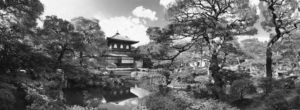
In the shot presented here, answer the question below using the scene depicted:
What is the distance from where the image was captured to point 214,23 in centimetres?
689

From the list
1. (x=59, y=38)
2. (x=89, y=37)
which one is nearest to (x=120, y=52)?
(x=89, y=37)

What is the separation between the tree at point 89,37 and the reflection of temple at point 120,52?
23.8ft

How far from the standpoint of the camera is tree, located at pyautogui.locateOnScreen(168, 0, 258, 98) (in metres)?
6.70

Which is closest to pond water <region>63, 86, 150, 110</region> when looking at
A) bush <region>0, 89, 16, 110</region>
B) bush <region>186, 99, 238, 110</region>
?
bush <region>0, 89, 16, 110</region>

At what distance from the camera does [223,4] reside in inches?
284

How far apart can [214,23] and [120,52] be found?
1613 cm

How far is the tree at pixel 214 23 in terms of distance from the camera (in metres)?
6.70

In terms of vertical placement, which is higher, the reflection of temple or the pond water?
the reflection of temple

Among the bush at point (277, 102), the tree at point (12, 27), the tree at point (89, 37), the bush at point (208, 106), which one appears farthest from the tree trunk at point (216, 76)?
the tree at point (89, 37)

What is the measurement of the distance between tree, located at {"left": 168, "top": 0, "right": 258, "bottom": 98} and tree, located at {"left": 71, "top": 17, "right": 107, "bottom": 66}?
6.42 m

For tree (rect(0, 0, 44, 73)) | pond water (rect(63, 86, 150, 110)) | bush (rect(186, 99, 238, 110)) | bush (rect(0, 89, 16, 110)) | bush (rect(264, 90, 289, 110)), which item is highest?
tree (rect(0, 0, 44, 73))

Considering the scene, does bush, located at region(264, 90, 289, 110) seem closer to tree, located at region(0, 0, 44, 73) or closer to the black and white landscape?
the black and white landscape

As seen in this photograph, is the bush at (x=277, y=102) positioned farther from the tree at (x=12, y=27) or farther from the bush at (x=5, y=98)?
the tree at (x=12, y=27)

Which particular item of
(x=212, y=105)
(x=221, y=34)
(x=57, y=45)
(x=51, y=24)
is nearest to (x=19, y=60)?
(x=51, y=24)
